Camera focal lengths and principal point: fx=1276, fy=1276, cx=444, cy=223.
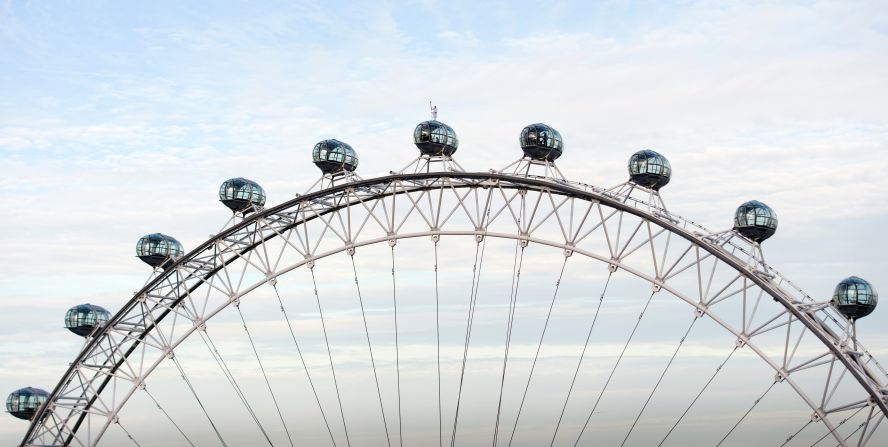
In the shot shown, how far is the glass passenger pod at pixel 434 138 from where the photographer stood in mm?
55188

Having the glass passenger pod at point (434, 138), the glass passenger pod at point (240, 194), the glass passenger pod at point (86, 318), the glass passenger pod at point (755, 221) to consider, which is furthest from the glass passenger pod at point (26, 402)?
the glass passenger pod at point (755, 221)

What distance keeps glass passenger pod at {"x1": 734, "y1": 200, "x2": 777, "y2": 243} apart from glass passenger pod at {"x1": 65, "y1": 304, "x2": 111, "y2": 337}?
31.4 m

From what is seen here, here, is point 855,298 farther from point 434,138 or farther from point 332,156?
point 332,156

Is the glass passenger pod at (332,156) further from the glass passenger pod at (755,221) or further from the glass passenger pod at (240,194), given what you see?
the glass passenger pod at (755,221)

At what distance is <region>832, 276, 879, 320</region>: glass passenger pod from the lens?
5041cm

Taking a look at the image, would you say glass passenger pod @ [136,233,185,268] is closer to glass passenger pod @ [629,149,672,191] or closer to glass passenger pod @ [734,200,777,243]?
glass passenger pod @ [629,149,672,191]

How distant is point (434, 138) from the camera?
55156mm

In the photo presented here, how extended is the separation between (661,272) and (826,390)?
795 cm

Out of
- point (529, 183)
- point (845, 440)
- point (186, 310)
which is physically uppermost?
point (529, 183)

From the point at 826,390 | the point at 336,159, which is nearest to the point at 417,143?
the point at 336,159

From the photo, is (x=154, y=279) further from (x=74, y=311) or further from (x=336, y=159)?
(x=336, y=159)

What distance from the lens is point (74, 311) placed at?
63.9 meters

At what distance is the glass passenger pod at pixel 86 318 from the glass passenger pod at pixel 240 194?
381 inches

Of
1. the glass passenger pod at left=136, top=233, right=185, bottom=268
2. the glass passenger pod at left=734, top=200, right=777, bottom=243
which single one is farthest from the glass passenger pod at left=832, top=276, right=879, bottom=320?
the glass passenger pod at left=136, top=233, right=185, bottom=268
